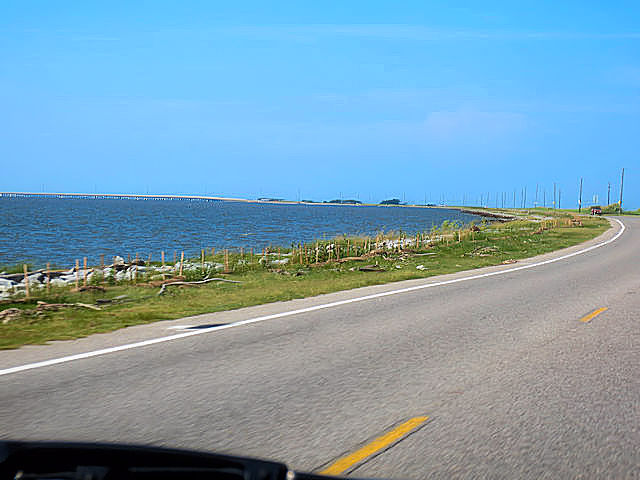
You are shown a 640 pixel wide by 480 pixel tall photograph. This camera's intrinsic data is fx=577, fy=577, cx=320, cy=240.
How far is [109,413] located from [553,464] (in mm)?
3552

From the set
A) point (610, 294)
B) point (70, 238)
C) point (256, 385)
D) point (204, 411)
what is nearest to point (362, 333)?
point (256, 385)

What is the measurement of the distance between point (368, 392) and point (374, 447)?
52.6 inches

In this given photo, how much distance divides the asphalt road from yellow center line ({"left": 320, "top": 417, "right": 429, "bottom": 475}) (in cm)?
7

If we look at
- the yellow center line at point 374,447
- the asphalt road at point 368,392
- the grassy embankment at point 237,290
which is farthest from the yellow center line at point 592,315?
the yellow center line at point 374,447

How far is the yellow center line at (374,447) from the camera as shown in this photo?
389 cm

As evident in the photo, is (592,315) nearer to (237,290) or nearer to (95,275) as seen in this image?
(237,290)

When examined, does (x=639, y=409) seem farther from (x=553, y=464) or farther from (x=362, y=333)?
(x=362, y=333)

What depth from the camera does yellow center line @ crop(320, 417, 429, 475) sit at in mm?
3895

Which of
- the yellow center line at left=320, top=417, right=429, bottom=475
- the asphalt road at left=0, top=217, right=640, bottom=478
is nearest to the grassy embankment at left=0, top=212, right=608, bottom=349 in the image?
the asphalt road at left=0, top=217, right=640, bottom=478

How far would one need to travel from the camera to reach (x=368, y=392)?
18.3 ft

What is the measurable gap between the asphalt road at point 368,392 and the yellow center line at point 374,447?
71 millimetres

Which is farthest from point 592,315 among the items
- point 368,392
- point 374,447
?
point 374,447

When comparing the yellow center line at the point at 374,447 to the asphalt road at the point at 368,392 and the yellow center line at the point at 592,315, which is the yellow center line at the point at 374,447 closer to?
the asphalt road at the point at 368,392

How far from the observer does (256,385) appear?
19.0 feet
